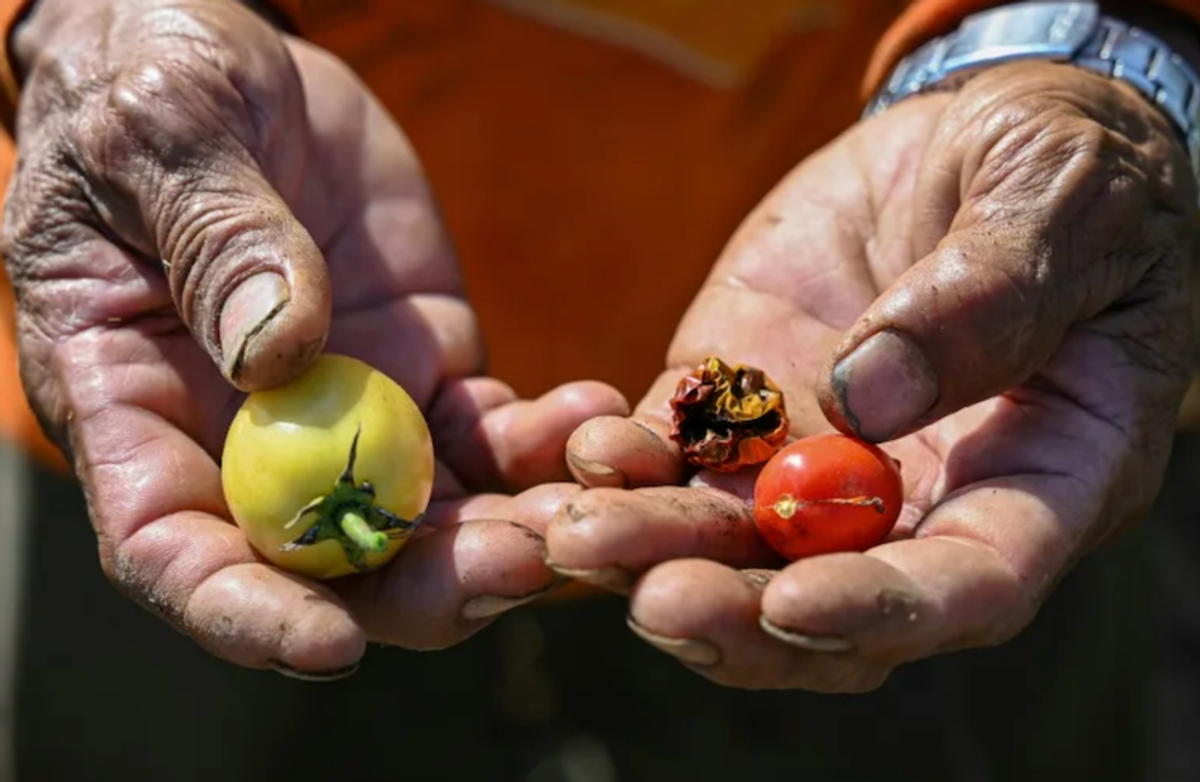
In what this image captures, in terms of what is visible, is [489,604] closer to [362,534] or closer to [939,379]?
[362,534]

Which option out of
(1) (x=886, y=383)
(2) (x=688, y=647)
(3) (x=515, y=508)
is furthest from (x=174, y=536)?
(1) (x=886, y=383)

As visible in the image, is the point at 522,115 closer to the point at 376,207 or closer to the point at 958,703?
the point at 376,207

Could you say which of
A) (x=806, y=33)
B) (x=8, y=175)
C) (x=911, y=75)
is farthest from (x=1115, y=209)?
(x=8, y=175)

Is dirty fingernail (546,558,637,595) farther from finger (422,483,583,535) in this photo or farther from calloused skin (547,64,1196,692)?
finger (422,483,583,535)

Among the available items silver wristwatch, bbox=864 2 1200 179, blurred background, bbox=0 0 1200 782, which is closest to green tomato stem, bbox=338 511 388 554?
blurred background, bbox=0 0 1200 782

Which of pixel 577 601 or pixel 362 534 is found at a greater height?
pixel 362 534
